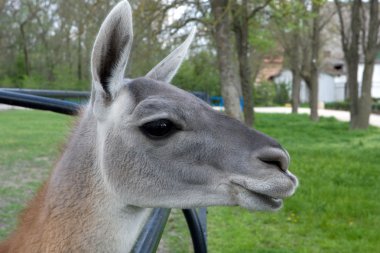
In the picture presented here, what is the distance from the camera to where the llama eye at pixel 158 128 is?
1802 millimetres

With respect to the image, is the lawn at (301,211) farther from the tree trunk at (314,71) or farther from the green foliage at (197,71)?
the green foliage at (197,71)

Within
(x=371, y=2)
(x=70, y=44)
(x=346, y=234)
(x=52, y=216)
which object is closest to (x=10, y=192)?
(x=346, y=234)

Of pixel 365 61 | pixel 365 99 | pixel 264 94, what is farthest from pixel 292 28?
pixel 264 94

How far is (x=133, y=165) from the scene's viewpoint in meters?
1.83

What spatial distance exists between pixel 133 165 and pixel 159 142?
14cm

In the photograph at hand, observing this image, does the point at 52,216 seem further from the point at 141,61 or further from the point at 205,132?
the point at 141,61

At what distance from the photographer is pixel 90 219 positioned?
180 centimetres

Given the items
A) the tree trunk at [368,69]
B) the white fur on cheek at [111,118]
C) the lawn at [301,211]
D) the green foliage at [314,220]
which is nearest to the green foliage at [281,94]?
the tree trunk at [368,69]

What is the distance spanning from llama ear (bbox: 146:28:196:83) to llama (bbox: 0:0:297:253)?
370 millimetres

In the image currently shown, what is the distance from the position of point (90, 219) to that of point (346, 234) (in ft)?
13.6

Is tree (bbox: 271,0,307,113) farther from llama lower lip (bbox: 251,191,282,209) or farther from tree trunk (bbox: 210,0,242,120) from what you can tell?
llama lower lip (bbox: 251,191,282,209)

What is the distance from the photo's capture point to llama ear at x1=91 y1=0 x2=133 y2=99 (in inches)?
67.7

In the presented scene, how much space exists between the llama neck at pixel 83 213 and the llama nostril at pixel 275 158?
0.56 m

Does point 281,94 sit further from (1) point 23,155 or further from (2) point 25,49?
(1) point 23,155
